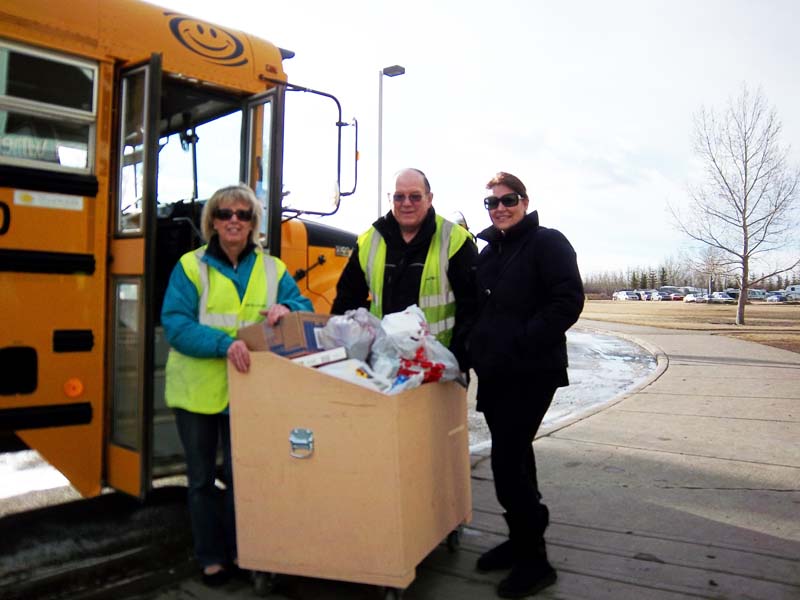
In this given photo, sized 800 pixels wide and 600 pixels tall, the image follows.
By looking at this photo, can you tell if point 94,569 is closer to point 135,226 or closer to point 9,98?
point 135,226

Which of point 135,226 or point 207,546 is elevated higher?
point 135,226

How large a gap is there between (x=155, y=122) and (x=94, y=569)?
7.18ft

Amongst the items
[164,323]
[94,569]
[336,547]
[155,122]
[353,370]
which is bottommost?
[94,569]

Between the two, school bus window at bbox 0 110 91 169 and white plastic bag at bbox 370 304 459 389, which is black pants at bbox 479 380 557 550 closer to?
white plastic bag at bbox 370 304 459 389

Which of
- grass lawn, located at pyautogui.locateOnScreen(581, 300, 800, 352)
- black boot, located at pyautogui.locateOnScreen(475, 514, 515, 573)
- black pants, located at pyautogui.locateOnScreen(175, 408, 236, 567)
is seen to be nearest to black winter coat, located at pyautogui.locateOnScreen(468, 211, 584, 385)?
black boot, located at pyautogui.locateOnScreen(475, 514, 515, 573)

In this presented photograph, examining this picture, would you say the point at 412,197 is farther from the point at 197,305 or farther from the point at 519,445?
the point at 519,445

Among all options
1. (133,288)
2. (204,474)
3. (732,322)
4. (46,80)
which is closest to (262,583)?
(204,474)

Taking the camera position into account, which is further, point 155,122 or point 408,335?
point 155,122

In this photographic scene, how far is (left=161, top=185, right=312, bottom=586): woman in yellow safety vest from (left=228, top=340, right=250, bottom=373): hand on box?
118 millimetres

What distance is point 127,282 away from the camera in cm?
362

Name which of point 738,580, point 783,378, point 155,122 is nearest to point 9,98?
point 155,122

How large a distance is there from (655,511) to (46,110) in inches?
Result: 156

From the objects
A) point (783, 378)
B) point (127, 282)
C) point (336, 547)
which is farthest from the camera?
point (783, 378)

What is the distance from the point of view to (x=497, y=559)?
3.23 meters
